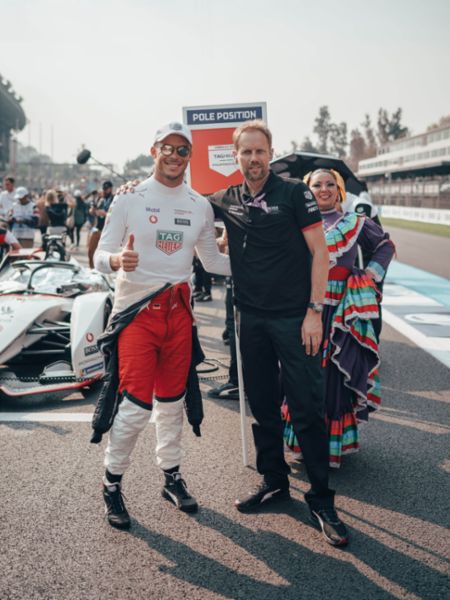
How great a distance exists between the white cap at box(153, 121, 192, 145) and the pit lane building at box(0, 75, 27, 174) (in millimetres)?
76147

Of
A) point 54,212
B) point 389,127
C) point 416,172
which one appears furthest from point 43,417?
point 389,127

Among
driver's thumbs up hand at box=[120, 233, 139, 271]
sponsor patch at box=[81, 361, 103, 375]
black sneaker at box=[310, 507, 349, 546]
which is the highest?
driver's thumbs up hand at box=[120, 233, 139, 271]

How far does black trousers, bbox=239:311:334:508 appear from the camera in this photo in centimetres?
335

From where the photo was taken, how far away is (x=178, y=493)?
3594 mm

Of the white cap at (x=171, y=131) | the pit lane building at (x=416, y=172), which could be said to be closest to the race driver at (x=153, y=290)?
the white cap at (x=171, y=131)

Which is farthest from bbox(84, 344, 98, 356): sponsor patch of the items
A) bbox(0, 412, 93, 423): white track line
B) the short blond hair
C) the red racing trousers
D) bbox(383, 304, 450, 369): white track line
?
bbox(383, 304, 450, 369): white track line

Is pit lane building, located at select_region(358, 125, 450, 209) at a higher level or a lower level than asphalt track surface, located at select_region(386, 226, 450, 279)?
higher

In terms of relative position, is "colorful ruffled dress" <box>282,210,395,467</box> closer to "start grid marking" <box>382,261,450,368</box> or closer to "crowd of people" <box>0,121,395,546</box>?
"crowd of people" <box>0,121,395,546</box>

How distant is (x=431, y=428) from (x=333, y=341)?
4.40ft

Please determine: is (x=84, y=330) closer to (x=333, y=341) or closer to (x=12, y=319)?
(x=12, y=319)

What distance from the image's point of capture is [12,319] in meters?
5.58

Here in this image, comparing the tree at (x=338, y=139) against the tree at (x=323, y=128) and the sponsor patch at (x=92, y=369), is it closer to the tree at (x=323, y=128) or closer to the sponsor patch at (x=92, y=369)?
the tree at (x=323, y=128)

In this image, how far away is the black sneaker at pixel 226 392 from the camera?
5711 mm

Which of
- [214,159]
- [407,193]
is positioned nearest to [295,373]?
[214,159]
